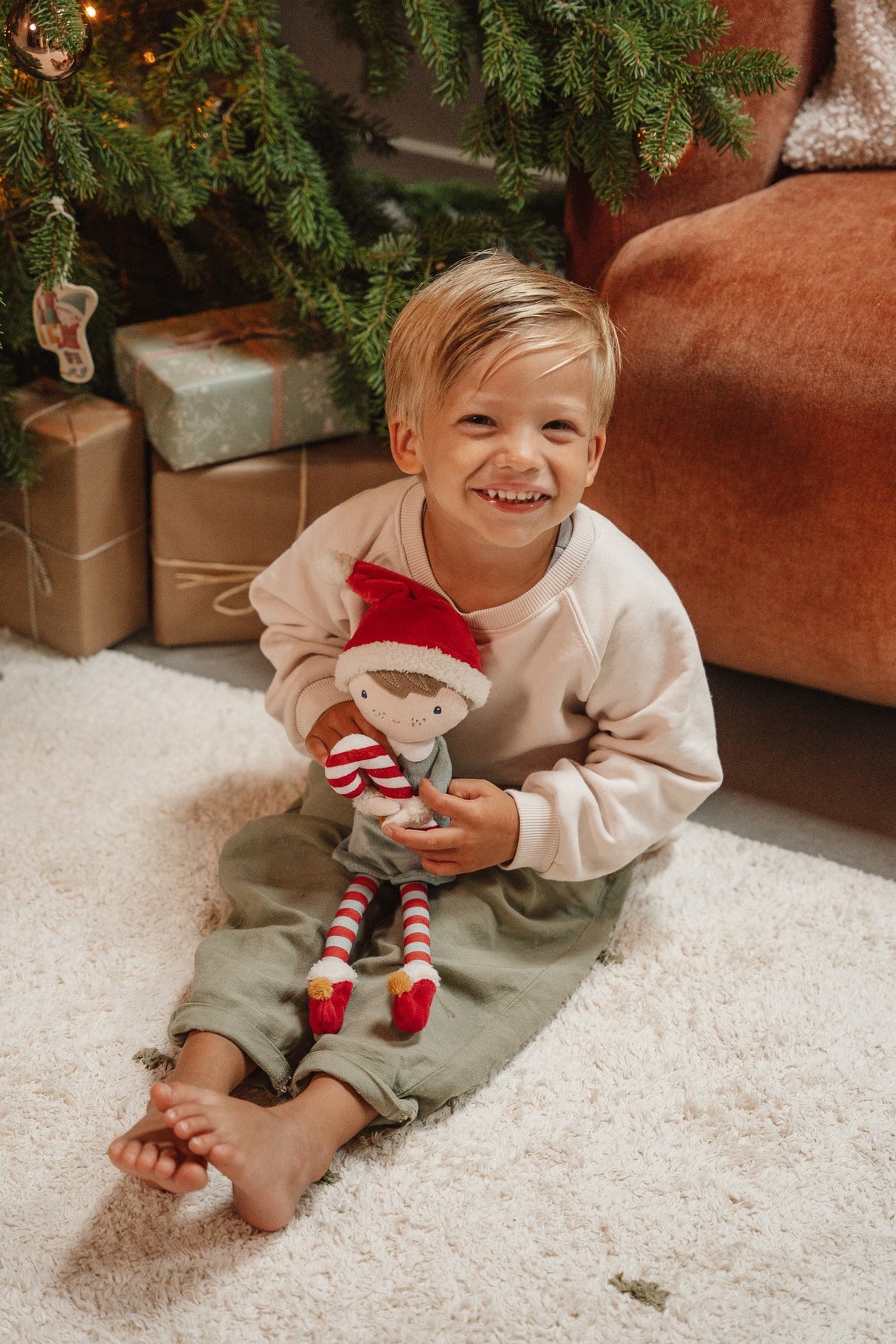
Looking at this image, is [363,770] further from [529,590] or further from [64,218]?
[64,218]

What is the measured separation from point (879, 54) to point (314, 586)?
32.3 inches

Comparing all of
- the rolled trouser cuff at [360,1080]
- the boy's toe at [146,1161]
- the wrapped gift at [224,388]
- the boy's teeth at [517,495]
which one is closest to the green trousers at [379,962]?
the rolled trouser cuff at [360,1080]

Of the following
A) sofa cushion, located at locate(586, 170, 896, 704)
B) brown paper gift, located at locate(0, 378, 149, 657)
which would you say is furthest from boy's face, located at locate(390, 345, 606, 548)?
brown paper gift, located at locate(0, 378, 149, 657)

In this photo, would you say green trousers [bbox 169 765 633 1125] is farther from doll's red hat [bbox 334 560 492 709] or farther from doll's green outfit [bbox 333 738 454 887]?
doll's red hat [bbox 334 560 492 709]

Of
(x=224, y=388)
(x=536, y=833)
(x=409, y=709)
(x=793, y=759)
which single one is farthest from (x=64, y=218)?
(x=793, y=759)

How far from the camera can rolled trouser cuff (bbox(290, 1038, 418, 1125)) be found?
73 centimetres

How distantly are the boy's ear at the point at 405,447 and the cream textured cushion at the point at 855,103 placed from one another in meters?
0.67

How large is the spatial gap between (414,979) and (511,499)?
1.14 ft

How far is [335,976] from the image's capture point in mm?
793

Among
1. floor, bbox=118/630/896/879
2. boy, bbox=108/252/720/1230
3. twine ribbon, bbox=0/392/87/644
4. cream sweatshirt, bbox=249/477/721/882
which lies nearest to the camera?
boy, bbox=108/252/720/1230

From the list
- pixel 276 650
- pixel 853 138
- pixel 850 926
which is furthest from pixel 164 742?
pixel 853 138

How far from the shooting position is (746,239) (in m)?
1.07

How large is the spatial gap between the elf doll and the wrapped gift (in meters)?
0.41

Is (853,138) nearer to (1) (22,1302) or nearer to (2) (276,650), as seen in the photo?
(2) (276,650)
